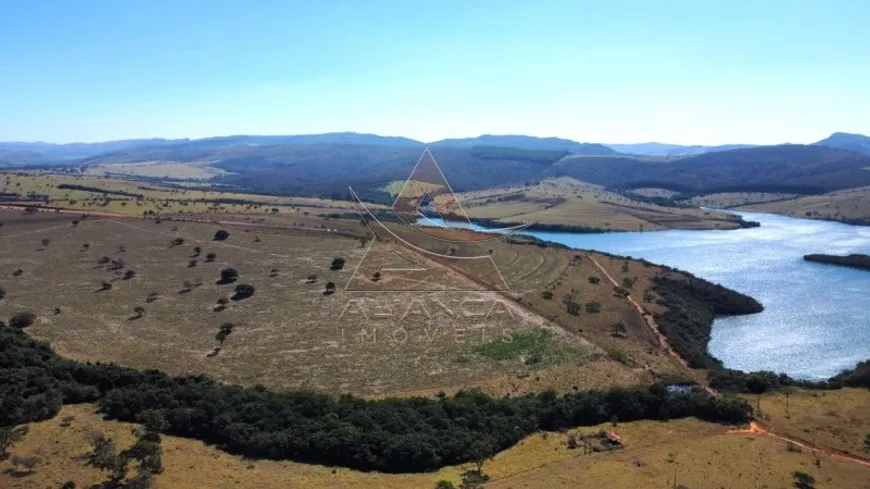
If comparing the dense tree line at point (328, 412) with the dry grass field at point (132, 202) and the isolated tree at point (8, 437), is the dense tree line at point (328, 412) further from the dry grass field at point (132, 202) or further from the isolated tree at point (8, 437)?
the dry grass field at point (132, 202)

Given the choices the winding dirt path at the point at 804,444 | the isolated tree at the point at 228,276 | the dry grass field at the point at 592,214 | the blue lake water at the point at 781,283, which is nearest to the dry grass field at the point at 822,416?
the winding dirt path at the point at 804,444

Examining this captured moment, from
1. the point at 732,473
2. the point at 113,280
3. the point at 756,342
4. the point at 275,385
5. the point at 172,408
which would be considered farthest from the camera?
the point at 113,280

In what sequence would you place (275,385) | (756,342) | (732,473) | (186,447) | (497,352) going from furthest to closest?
(756,342) < (497,352) < (275,385) < (186,447) < (732,473)

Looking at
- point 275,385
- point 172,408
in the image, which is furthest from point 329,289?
point 172,408

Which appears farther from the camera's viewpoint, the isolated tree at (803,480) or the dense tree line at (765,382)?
the dense tree line at (765,382)

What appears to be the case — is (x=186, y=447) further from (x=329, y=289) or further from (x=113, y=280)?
(x=113, y=280)

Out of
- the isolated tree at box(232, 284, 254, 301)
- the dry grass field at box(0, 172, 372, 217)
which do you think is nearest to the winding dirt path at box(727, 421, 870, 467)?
the isolated tree at box(232, 284, 254, 301)

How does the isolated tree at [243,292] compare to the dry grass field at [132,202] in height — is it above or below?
below
